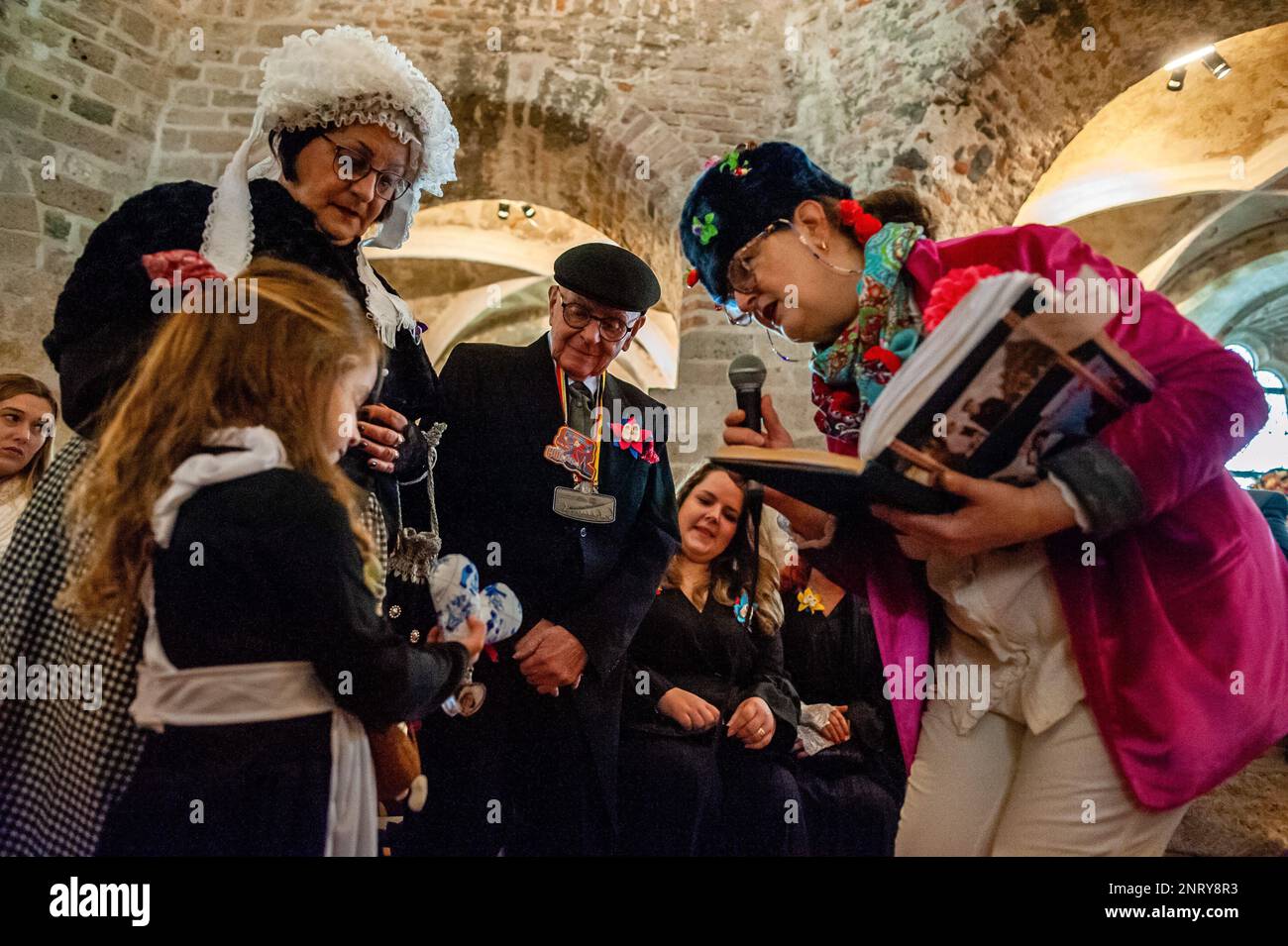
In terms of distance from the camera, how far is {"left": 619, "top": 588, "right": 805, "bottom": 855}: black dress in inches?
88.6

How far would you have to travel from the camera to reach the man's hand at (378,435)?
5.99 ft

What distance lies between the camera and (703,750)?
7.68 ft

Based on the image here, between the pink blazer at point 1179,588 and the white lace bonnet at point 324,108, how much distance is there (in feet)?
3.95

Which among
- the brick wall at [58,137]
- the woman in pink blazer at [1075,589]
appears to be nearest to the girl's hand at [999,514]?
the woman in pink blazer at [1075,589]

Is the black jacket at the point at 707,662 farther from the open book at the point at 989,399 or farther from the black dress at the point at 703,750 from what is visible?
the open book at the point at 989,399

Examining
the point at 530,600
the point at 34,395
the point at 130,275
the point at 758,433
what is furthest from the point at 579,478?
the point at 34,395

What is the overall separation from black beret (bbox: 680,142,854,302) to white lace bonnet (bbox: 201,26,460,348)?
613 millimetres

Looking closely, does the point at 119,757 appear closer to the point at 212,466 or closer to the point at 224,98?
the point at 212,466

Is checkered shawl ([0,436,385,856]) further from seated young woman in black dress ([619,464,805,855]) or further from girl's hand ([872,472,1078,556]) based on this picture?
girl's hand ([872,472,1078,556])

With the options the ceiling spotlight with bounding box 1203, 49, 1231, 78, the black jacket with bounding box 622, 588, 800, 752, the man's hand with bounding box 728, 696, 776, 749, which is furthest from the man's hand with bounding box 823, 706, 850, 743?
the ceiling spotlight with bounding box 1203, 49, 1231, 78
